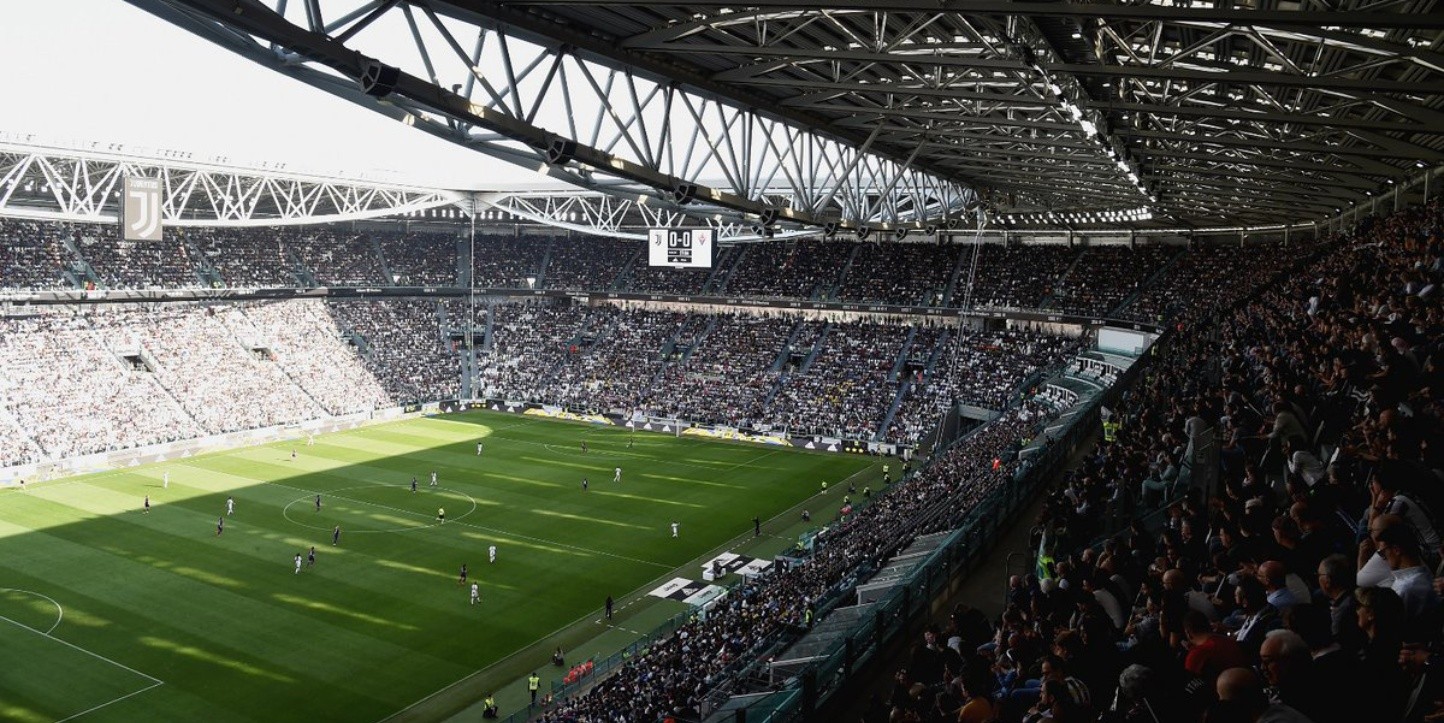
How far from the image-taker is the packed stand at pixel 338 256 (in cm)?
6912

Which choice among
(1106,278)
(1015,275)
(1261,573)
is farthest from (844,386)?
(1261,573)

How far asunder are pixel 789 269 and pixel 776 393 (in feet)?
44.2

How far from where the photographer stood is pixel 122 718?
2214cm

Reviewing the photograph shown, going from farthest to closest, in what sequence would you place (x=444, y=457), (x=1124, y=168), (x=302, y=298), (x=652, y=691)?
1. (x=302, y=298)
2. (x=444, y=457)
3. (x=1124, y=168)
4. (x=652, y=691)

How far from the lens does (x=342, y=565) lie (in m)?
32.8

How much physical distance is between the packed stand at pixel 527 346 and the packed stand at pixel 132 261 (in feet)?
61.6

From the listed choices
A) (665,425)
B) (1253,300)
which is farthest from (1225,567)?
(665,425)

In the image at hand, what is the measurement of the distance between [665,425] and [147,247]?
32416mm

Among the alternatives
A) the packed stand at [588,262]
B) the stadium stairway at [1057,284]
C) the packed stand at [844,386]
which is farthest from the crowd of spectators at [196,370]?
the stadium stairway at [1057,284]

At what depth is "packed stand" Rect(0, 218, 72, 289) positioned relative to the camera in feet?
175

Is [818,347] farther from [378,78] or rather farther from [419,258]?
[378,78]

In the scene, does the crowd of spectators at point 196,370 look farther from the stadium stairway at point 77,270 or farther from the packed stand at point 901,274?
the packed stand at point 901,274

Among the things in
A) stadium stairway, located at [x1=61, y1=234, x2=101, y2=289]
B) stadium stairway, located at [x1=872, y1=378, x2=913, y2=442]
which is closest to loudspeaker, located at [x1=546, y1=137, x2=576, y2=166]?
stadium stairway, located at [x1=872, y1=378, x2=913, y2=442]

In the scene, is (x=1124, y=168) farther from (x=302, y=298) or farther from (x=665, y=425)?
(x=302, y=298)
